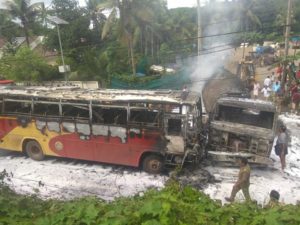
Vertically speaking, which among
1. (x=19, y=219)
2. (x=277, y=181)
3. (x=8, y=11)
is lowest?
(x=277, y=181)

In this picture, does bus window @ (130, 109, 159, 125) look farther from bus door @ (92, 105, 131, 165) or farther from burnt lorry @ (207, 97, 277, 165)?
burnt lorry @ (207, 97, 277, 165)

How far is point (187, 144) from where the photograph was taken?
10.8m

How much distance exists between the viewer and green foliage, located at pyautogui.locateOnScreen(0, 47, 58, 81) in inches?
1029

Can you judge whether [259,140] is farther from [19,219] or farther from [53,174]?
[19,219]

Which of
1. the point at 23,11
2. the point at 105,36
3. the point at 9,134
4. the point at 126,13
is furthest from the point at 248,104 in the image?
the point at 23,11

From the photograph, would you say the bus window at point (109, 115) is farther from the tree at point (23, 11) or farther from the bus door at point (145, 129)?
the tree at point (23, 11)

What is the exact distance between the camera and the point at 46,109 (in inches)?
486

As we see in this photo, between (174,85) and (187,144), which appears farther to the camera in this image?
(174,85)

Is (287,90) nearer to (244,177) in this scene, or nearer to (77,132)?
(244,177)

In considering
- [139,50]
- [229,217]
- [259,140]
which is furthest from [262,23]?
[229,217]

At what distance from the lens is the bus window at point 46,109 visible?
12.1 meters

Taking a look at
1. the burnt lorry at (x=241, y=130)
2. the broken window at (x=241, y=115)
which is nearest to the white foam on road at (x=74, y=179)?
the burnt lorry at (x=241, y=130)

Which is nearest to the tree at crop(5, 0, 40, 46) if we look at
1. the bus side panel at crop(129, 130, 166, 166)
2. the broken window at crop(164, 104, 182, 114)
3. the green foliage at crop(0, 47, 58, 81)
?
the green foliage at crop(0, 47, 58, 81)

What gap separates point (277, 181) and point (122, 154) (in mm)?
4904
